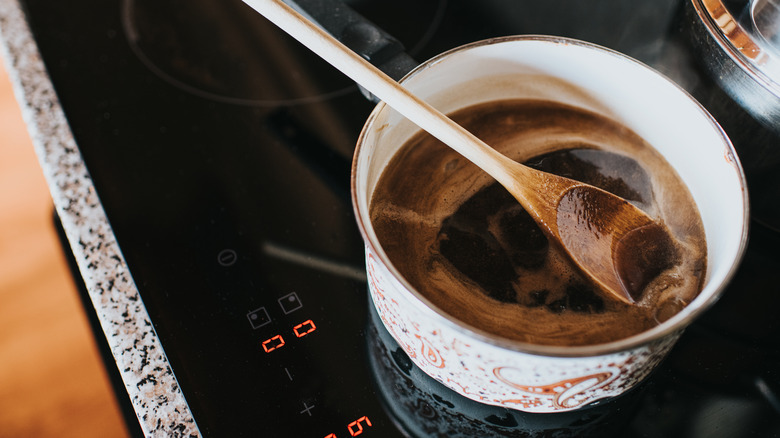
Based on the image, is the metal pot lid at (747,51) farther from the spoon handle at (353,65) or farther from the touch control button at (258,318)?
the touch control button at (258,318)

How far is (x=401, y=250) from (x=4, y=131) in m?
0.92

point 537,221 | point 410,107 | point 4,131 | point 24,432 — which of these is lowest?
point 537,221

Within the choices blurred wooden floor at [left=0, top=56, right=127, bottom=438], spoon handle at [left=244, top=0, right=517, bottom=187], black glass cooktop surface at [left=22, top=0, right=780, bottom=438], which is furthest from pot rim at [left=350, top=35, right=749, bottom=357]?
blurred wooden floor at [left=0, top=56, right=127, bottom=438]

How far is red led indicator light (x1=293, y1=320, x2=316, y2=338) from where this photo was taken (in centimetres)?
61

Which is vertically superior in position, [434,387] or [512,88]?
[512,88]

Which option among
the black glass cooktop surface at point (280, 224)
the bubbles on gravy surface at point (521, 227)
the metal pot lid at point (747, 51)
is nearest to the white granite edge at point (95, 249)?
the black glass cooktop surface at point (280, 224)

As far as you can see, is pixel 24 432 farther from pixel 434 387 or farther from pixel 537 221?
pixel 537 221

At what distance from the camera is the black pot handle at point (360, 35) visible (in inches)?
25.0

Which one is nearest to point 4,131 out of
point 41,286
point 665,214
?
Answer: point 41,286

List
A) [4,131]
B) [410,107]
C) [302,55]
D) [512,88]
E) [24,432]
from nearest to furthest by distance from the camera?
[410,107] < [512,88] < [302,55] < [24,432] < [4,131]

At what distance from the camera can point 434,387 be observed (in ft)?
1.96

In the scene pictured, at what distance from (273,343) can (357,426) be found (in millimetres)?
108

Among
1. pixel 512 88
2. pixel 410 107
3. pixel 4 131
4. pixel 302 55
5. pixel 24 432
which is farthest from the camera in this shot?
pixel 4 131

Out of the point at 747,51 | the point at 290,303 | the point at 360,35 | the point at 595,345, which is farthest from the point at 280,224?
the point at 747,51
